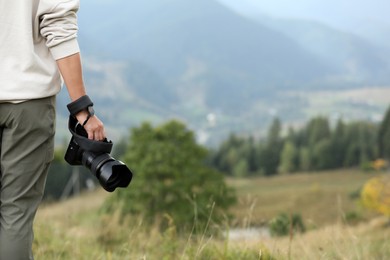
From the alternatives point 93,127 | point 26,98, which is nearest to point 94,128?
point 93,127

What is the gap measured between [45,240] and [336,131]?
10362 cm

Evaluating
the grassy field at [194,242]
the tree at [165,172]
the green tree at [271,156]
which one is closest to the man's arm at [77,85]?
the grassy field at [194,242]

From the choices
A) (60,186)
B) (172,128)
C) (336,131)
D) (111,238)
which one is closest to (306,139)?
(336,131)

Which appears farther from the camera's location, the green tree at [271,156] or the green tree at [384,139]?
the green tree at [271,156]

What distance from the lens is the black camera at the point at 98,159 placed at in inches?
90.9

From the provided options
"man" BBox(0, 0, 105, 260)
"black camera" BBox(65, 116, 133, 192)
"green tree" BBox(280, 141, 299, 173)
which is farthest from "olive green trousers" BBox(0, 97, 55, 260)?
"green tree" BBox(280, 141, 299, 173)

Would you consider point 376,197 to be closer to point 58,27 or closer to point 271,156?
point 271,156

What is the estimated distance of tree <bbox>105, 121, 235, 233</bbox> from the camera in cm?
3881

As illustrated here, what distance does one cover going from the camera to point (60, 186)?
75750 mm

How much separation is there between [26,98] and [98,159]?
1.15 ft

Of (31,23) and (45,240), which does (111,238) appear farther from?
(31,23)

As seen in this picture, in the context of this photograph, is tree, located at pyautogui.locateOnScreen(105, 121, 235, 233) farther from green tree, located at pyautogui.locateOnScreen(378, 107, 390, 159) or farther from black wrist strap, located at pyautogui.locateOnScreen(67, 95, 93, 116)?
green tree, located at pyautogui.locateOnScreen(378, 107, 390, 159)

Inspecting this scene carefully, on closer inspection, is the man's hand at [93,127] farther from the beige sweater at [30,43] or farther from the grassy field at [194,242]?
the grassy field at [194,242]

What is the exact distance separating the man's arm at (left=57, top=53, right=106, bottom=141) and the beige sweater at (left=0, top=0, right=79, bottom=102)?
3 centimetres
